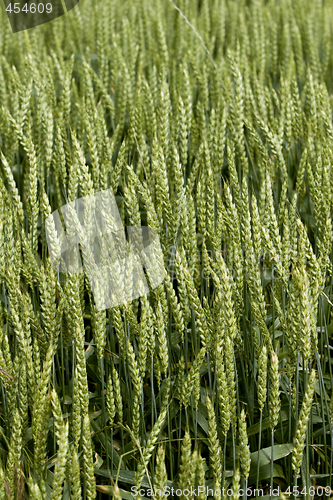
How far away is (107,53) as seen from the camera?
1.89 m

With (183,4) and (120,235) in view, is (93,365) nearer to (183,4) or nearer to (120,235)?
(120,235)

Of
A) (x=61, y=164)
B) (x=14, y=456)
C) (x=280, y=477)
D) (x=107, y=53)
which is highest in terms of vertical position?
(x=107, y=53)

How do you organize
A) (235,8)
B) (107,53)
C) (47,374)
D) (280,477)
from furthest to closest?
(235,8)
(107,53)
(280,477)
(47,374)

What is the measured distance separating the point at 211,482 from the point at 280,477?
21cm

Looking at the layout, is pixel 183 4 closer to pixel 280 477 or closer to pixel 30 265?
pixel 30 265

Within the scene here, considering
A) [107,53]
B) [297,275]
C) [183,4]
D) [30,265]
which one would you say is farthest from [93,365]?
[183,4]

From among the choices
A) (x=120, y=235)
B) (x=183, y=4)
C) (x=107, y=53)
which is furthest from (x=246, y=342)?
(x=183, y=4)

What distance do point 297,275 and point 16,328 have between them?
497 mm

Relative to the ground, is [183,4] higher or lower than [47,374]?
higher

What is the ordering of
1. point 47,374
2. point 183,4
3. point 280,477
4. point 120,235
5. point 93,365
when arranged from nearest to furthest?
point 47,374 → point 120,235 → point 280,477 → point 93,365 → point 183,4

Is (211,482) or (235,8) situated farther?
(235,8)

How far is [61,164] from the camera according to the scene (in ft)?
4.02

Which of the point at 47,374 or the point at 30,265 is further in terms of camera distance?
the point at 30,265

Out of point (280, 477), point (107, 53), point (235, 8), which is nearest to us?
point (280, 477)
